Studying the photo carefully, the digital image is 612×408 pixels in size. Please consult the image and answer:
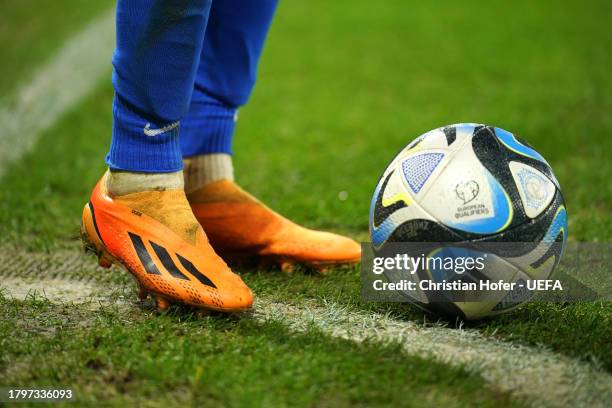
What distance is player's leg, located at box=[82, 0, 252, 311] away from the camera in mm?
1946

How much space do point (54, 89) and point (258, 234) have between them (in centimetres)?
368

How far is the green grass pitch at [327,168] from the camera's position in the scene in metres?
1.65

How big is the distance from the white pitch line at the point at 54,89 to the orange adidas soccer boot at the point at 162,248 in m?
1.87

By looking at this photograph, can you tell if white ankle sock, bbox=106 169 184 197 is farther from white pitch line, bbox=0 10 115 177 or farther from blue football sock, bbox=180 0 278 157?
white pitch line, bbox=0 10 115 177

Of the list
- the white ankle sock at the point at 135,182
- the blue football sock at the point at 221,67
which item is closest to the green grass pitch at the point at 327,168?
the white ankle sock at the point at 135,182

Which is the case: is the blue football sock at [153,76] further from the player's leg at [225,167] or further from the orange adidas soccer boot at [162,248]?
the player's leg at [225,167]

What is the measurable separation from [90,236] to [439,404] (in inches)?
41.0

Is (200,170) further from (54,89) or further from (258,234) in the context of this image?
(54,89)

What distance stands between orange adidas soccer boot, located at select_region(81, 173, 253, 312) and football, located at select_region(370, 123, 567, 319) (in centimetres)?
41

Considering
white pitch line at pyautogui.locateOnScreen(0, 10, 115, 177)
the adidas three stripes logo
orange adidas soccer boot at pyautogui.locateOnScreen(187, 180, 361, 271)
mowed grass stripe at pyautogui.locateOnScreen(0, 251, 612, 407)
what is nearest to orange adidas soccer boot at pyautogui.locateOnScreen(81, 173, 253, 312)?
the adidas three stripes logo

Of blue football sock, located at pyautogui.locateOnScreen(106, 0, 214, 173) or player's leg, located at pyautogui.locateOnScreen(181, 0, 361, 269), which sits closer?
blue football sock, located at pyautogui.locateOnScreen(106, 0, 214, 173)

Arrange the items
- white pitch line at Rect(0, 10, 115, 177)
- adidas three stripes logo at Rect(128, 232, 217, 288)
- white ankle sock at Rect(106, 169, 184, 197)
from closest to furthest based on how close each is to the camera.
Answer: adidas three stripes logo at Rect(128, 232, 217, 288) < white ankle sock at Rect(106, 169, 184, 197) < white pitch line at Rect(0, 10, 115, 177)

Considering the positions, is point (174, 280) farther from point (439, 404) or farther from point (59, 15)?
point (59, 15)

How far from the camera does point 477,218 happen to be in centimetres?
188
